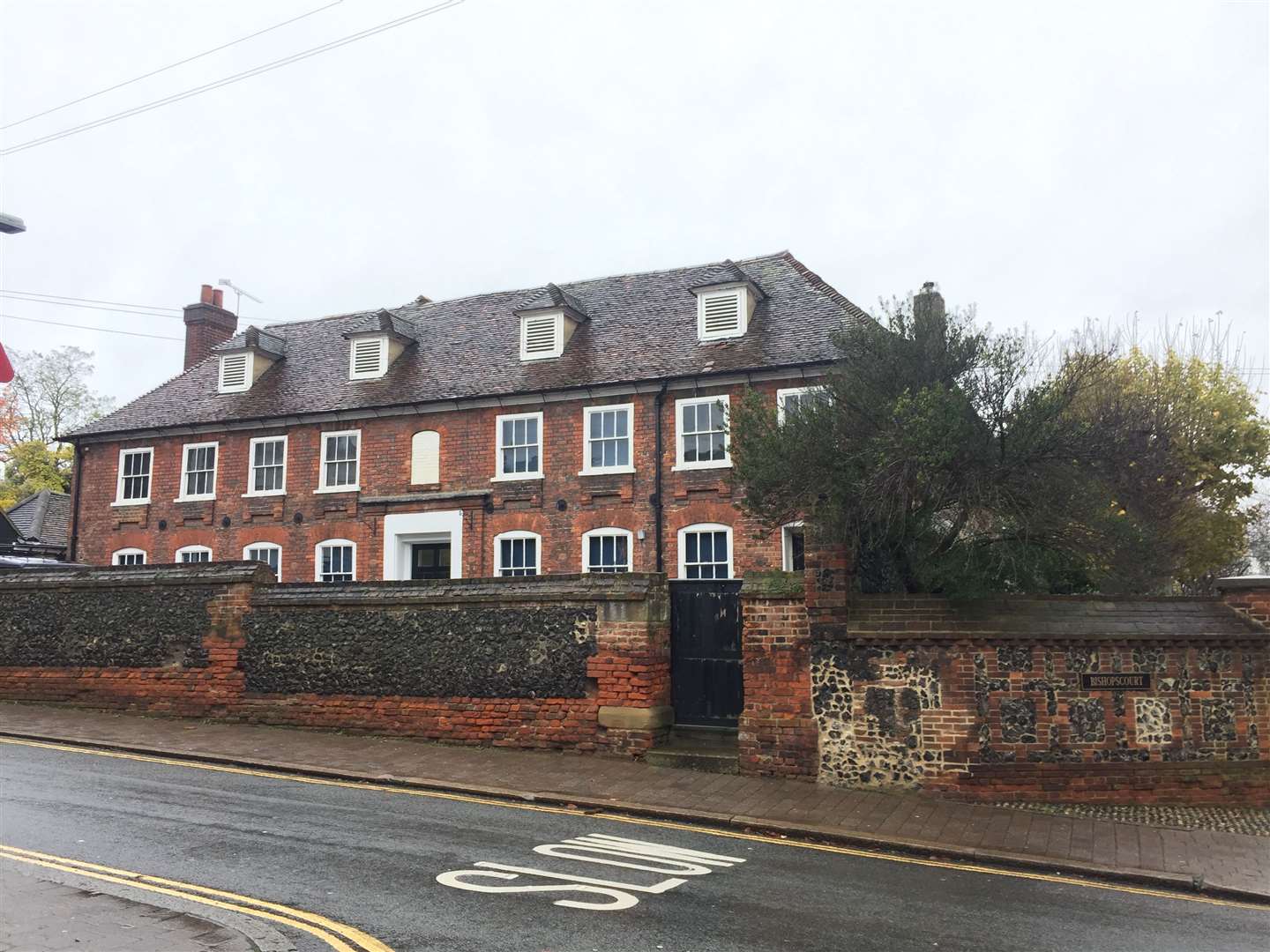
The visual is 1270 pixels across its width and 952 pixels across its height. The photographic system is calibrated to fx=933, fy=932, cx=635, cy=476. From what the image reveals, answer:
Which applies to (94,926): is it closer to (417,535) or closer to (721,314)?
(417,535)

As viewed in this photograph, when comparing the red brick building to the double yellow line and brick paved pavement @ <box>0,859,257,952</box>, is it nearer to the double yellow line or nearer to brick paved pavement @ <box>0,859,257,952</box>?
the double yellow line

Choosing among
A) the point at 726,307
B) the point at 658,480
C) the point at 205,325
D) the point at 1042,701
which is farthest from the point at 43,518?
the point at 1042,701

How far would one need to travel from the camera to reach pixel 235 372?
1074 inches

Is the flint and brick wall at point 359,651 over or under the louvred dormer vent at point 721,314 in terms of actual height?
under

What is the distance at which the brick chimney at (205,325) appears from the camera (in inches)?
1217

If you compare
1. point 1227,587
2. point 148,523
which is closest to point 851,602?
point 1227,587

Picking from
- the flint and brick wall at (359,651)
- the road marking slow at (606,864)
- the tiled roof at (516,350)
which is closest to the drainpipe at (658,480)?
the tiled roof at (516,350)

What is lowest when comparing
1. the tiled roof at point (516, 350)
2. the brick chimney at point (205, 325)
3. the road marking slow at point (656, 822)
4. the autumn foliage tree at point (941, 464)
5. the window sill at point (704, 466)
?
the road marking slow at point (656, 822)

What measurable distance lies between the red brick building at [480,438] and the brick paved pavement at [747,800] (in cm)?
885

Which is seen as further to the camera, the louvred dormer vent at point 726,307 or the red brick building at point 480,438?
the louvred dormer vent at point 726,307

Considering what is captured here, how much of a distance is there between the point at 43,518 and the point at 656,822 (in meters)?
32.4

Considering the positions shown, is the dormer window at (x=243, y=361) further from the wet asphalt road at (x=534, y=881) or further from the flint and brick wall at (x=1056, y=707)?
the flint and brick wall at (x=1056, y=707)

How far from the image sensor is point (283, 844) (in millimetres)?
7930

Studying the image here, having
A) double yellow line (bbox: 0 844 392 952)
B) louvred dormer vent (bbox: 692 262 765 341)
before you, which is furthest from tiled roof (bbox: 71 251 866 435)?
double yellow line (bbox: 0 844 392 952)
